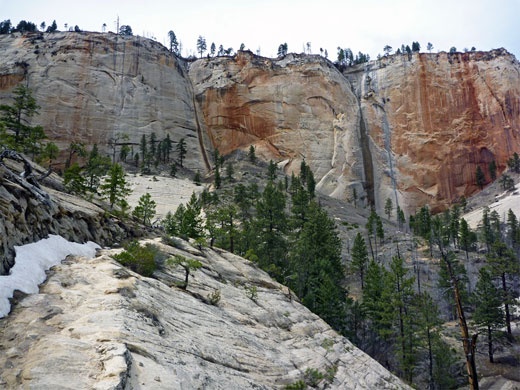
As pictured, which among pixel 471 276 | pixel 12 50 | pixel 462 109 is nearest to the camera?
pixel 471 276

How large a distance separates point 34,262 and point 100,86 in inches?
3787

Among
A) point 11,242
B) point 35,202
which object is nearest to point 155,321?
point 11,242

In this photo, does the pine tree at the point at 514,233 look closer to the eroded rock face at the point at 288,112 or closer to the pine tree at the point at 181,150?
the eroded rock face at the point at 288,112

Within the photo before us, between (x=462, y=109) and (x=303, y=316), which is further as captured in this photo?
(x=462, y=109)

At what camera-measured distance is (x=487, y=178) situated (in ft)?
318

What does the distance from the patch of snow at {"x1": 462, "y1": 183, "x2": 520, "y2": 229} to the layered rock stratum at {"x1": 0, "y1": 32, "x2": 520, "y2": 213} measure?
1147 centimetres

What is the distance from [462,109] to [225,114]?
66.7 m

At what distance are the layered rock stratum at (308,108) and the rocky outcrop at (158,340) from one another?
3066 inches

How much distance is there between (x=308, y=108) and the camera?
4139 inches

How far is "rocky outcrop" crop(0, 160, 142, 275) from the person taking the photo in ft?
36.2

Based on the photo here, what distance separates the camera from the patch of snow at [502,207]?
7731cm

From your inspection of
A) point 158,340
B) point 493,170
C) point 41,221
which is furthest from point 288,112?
point 158,340

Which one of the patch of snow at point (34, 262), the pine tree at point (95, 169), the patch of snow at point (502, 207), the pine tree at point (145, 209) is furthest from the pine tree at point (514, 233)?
the patch of snow at point (34, 262)

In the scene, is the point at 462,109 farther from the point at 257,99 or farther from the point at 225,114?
the point at 225,114
